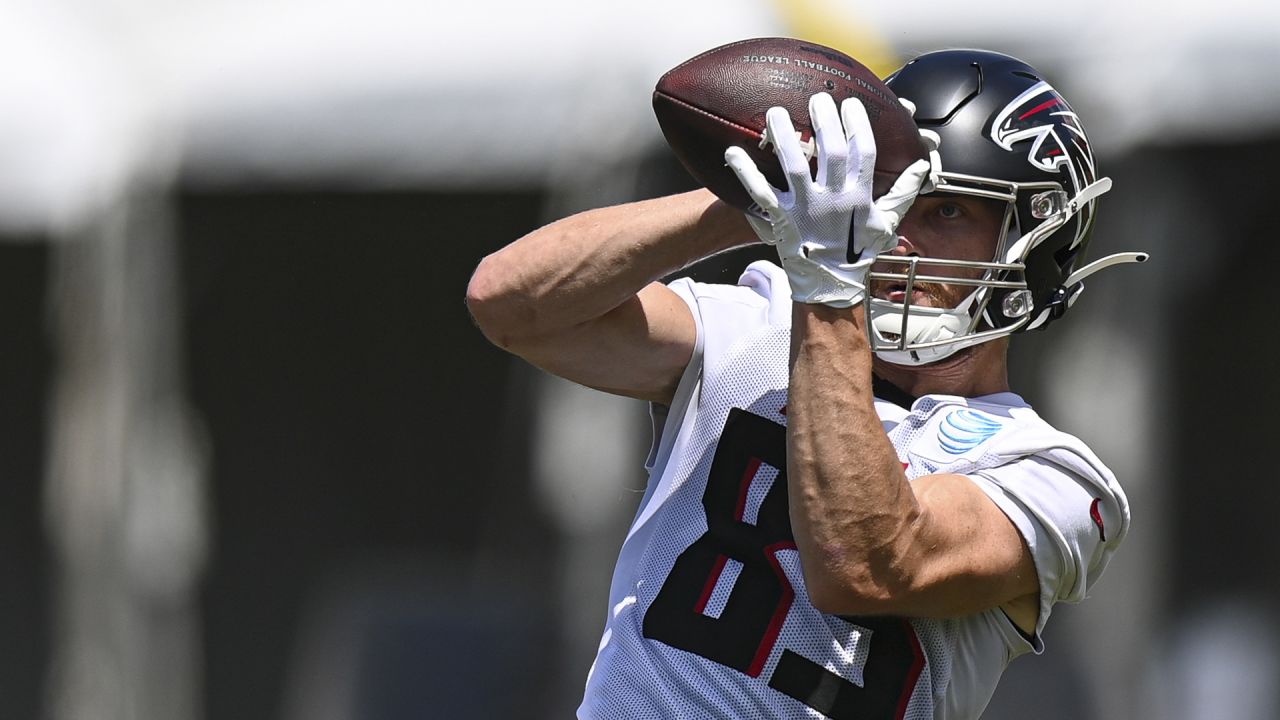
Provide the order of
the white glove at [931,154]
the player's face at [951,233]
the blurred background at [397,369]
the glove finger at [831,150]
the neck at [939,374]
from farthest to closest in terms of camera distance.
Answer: the blurred background at [397,369], the neck at [939,374], the player's face at [951,233], the white glove at [931,154], the glove finger at [831,150]

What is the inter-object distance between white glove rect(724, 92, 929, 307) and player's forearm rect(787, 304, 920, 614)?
0.12 feet

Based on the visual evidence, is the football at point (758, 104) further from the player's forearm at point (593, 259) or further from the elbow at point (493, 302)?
the elbow at point (493, 302)

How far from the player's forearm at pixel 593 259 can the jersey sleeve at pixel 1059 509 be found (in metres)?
0.43

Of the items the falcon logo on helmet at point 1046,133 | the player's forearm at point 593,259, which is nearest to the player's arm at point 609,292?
the player's forearm at point 593,259

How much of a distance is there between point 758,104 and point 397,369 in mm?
2223

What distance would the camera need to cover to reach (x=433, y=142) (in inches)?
138

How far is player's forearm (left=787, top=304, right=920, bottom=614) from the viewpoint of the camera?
4.67 ft

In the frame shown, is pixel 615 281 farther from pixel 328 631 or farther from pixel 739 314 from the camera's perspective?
pixel 328 631

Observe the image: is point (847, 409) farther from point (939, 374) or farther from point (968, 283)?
point (939, 374)

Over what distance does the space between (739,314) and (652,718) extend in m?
0.55

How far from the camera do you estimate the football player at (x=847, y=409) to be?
144 centimetres

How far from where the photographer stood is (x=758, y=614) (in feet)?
5.41

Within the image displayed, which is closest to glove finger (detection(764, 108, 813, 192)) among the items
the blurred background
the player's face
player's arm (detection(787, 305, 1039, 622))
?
player's arm (detection(787, 305, 1039, 622))

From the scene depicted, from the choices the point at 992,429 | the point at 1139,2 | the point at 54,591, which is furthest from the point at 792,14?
the point at 54,591
